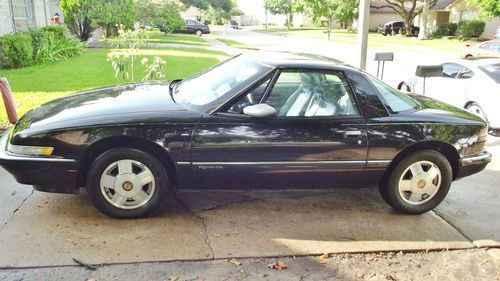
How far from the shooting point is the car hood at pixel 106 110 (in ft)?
12.5

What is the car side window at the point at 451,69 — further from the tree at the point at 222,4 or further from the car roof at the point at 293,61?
the tree at the point at 222,4

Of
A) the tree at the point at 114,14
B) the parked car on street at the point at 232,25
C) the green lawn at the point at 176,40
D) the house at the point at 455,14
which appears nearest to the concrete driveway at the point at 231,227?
the tree at the point at 114,14

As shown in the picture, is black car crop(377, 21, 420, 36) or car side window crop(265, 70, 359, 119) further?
black car crop(377, 21, 420, 36)

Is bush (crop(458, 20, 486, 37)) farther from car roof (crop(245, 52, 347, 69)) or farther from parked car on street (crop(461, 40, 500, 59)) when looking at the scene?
car roof (crop(245, 52, 347, 69))

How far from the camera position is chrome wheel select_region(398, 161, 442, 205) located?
4.27 metres

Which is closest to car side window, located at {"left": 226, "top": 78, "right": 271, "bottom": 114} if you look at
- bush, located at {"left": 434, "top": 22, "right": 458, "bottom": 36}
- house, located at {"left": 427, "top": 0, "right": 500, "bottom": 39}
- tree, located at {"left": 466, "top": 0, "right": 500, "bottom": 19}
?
tree, located at {"left": 466, "top": 0, "right": 500, "bottom": 19}

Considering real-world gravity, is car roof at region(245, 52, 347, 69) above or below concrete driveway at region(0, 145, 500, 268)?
above

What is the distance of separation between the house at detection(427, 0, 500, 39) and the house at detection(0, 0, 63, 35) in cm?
3216

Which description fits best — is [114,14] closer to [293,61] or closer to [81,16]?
[81,16]

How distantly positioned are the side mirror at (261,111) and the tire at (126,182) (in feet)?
2.91

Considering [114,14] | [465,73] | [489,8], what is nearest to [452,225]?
[465,73]

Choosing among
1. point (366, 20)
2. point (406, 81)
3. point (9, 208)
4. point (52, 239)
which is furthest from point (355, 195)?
point (406, 81)

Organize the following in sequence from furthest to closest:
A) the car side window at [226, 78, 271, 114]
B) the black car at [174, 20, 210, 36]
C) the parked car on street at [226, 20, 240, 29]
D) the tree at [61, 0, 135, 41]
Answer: the parked car on street at [226, 20, 240, 29] → the black car at [174, 20, 210, 36] → the tree at [61, 0, 135, 41] → the car side window at [226, 78, 271, 114]

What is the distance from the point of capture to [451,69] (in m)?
8.71
